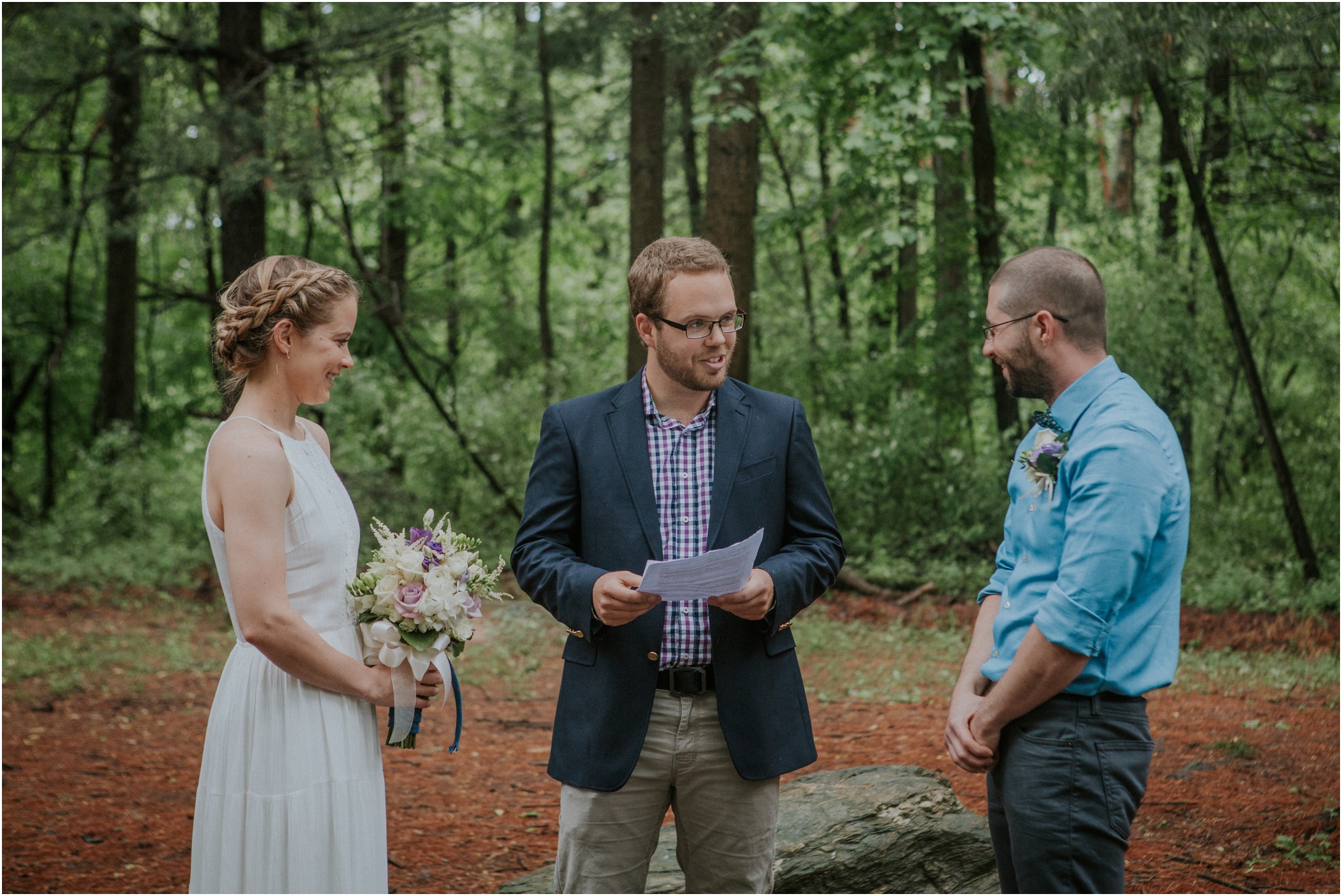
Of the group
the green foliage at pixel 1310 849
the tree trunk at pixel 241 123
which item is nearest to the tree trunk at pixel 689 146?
the tree trunk at pixel 241 123

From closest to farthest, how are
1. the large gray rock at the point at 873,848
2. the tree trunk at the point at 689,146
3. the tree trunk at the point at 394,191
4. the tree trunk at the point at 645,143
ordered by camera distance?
the large gray rock at the point at 873,848
the tree trunk at the point at 645,143
the tree trunk at the point at 394,191
the tree trunk at the point at 689,146

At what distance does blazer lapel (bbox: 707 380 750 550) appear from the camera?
311 cm

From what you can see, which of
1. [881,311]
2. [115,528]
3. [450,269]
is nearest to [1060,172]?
[881,311]

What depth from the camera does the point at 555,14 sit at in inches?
635

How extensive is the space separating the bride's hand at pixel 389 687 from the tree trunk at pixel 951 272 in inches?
380

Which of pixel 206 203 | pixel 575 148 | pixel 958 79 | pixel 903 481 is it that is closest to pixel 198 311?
pixel 575 148

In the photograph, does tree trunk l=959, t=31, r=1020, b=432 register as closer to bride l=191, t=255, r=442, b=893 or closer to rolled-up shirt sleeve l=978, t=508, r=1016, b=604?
rolled-up shirt sleeve l=978, t=508, r=1016, b=604

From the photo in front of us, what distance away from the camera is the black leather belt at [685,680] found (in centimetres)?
305

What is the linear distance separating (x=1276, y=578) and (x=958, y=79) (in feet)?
21.2

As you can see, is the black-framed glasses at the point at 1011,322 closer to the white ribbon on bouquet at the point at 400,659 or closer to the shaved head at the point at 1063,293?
the shaved head at the point at 1063,293

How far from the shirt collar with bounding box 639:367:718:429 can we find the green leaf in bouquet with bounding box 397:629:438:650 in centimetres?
93

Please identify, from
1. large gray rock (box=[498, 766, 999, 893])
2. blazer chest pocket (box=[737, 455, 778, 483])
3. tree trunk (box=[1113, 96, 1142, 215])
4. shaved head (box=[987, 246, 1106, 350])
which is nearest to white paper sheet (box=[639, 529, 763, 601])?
blazer chest pocket (box=[737, 455, 778, 483])

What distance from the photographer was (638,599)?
9.11 ft

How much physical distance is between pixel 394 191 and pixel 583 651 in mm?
16186
